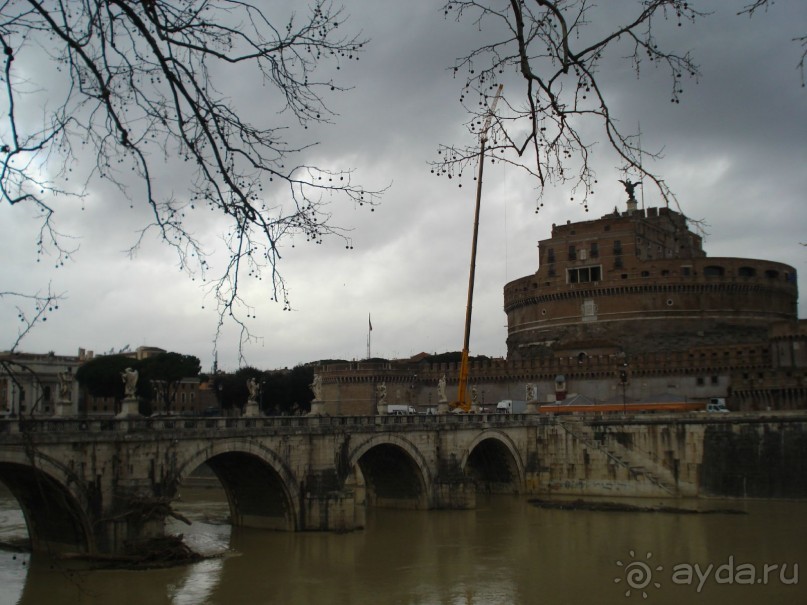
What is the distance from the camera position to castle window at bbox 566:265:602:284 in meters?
68.1

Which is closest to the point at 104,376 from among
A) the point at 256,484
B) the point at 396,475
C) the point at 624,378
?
the point at 396,475

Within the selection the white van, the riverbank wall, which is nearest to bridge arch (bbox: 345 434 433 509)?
the riverbank wall

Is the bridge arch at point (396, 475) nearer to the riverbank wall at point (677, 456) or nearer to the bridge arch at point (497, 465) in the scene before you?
the bridge arch at point (497, 465)

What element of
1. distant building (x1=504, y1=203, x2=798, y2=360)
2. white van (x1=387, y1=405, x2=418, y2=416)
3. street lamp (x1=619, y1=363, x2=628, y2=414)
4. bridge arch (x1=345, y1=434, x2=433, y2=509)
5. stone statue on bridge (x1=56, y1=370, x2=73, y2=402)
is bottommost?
bridge arch (x1=345, y1=434, x2=433, y2=509)

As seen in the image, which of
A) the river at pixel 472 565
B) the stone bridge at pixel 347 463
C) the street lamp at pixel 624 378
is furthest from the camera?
the street lamp at pixel 624 378

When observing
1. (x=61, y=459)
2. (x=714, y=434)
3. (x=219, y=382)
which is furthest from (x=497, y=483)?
(x=219, y=382)

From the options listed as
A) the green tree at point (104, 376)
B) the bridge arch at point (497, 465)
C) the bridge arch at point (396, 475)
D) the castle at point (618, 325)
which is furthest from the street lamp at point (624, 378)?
the green tree at point (104, 376)

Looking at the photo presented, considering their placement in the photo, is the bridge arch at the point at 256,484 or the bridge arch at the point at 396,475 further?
the bridge arch at the point at 396,475

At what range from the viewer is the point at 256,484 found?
109 feet

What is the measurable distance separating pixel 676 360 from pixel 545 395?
1024 cm

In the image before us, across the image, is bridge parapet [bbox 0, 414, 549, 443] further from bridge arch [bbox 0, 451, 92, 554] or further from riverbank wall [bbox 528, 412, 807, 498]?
riverbank wall [bbox 528, 412, 807, 498]

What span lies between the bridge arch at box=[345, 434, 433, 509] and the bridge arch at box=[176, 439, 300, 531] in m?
6.14

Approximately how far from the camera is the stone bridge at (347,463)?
2492cm

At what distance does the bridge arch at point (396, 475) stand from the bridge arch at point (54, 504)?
1511 cm
